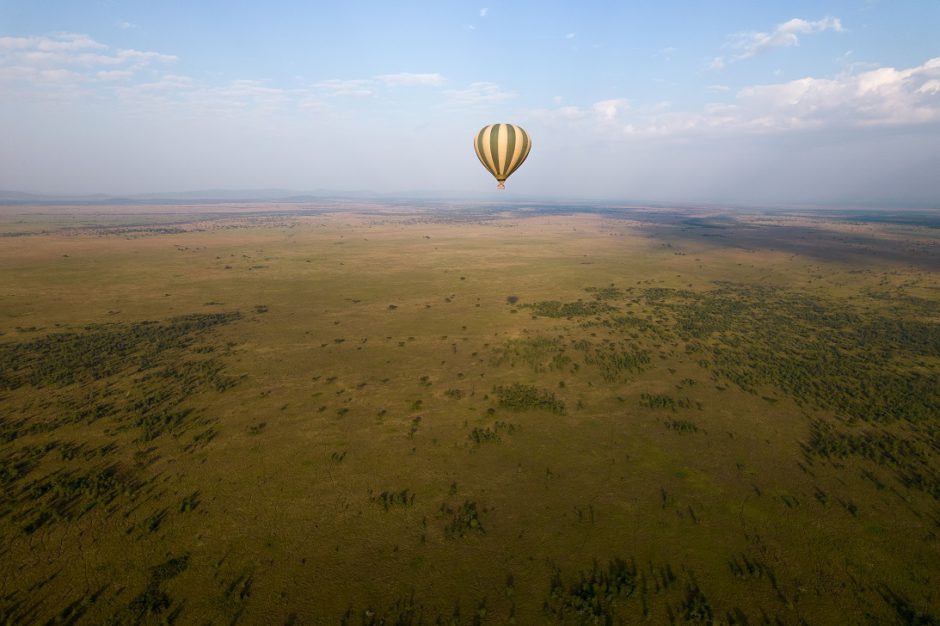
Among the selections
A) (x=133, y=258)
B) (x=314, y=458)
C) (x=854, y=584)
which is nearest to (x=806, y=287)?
(x=854, y=584)

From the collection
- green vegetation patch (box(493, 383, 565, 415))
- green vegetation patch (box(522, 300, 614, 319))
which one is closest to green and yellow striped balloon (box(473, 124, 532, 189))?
green vegetation patch (box(522, 300, 614, 319))

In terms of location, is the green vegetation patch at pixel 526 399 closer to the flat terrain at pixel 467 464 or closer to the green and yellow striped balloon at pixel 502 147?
the flat terrain at pixel 467 464

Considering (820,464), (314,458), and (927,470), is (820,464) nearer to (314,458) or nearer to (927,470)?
(927,470)

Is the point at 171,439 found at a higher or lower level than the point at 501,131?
lower

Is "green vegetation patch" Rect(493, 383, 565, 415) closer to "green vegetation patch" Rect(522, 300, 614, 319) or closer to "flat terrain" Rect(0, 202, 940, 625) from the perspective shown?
"flat terrain" Rect(0, 202, 940, 625)

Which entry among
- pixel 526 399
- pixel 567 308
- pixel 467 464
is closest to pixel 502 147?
pixel 567 308

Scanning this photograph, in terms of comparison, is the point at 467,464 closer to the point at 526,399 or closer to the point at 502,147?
the point at 526,399
